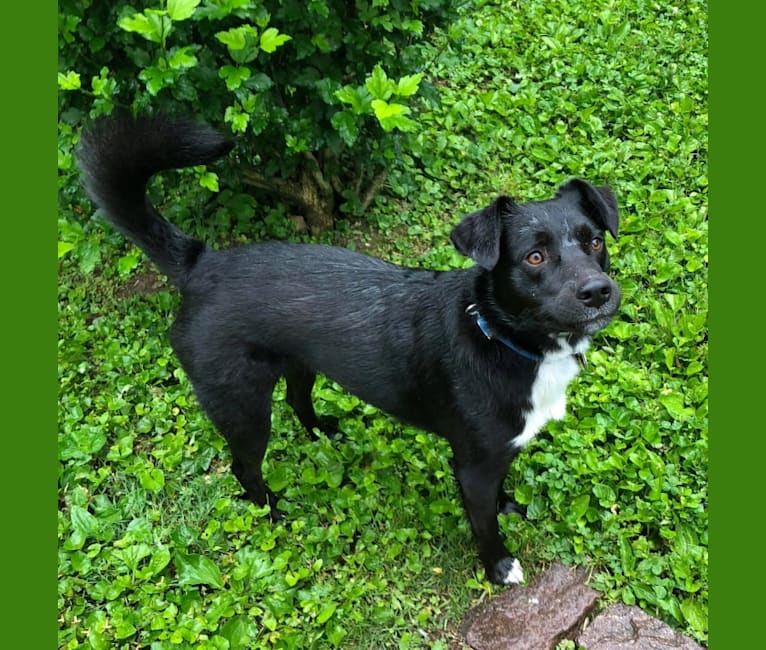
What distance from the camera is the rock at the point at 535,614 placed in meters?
2.98

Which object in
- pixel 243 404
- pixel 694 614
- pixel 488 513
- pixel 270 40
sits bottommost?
pixel 694 614

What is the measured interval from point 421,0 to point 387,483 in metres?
2.72

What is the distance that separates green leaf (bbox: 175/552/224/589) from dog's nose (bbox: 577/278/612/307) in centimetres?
211

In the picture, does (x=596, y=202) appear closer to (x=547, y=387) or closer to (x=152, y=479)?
(x=547, y=387)

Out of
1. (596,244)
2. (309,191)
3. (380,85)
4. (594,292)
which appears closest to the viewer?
(594,292)

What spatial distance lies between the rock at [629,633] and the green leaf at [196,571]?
1.68 meters

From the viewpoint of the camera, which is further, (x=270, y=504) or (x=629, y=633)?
(x=270, y=504)

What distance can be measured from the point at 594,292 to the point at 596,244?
347mm

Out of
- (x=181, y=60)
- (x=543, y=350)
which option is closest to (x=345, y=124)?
(x=181, y=60)

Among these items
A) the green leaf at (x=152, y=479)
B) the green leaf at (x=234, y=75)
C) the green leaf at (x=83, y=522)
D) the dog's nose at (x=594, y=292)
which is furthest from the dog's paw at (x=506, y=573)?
the green leaf at (x=234, y=75)

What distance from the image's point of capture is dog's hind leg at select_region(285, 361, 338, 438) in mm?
3623

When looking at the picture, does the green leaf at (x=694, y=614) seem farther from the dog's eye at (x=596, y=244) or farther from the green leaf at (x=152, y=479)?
the green leaf at (x=152, y=479)

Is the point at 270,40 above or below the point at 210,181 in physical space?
above

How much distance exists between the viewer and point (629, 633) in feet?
9.67
